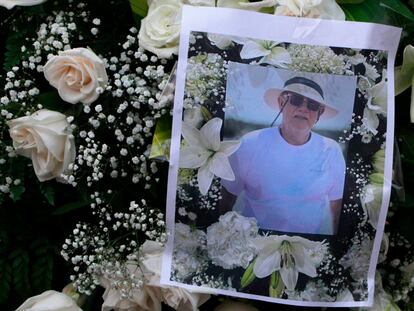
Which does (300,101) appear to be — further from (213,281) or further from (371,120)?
(213,281)

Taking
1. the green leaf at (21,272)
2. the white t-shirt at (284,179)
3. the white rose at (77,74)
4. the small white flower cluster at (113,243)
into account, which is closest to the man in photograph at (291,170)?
the white t-shirt at (284,179)

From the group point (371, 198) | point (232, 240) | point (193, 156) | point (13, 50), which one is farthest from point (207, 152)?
point (13, 50)

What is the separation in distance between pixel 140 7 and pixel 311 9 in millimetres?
241

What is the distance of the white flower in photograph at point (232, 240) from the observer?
0.77 m

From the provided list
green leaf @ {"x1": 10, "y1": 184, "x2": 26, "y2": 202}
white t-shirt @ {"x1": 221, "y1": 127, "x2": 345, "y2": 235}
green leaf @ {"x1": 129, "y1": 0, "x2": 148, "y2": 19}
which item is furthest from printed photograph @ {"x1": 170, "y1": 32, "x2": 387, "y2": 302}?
green leaf @ {"x1": 10, "y1": 184, "x2": 26, "y2": 202}

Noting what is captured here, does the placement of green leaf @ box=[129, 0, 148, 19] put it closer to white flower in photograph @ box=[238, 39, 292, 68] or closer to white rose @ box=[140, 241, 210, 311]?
white flower in photograph @ box=[238, 39, 292, 68]

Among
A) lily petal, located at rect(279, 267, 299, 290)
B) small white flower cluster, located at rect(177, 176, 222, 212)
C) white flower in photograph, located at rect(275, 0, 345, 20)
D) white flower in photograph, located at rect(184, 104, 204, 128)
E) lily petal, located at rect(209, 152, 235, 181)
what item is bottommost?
lily petal, located at rect(279, 267, 299, 290)

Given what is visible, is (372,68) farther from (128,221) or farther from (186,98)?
(128,221)

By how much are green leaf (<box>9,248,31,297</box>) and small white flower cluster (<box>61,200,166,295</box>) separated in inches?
3.1

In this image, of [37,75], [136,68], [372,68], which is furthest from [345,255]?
[37,75]

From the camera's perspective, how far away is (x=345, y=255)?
787 millimetres

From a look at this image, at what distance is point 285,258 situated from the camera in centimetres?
78

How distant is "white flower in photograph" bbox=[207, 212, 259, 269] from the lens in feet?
2.52

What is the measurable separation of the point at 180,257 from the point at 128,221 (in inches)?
3.3
